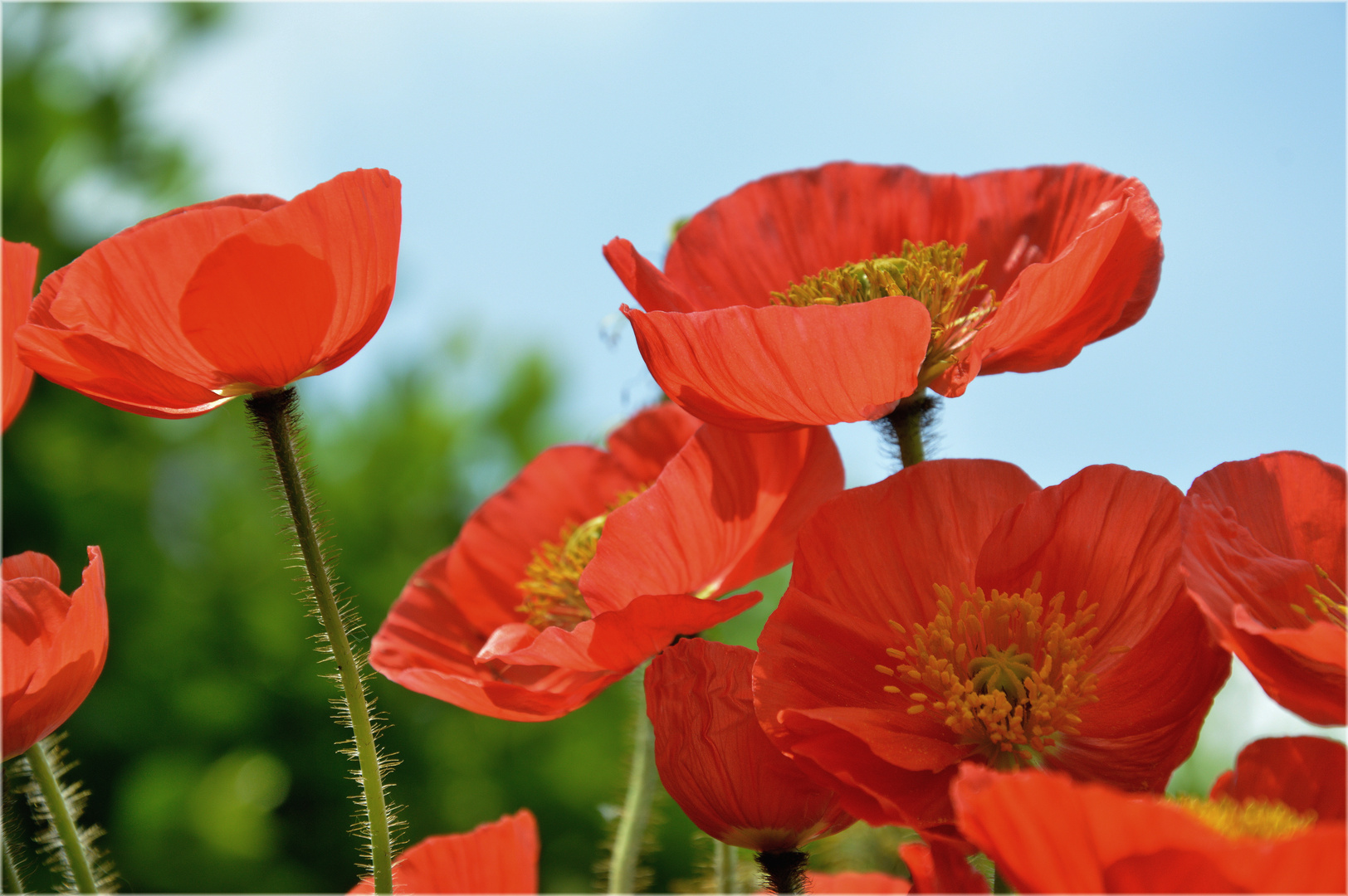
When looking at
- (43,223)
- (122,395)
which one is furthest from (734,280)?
(43,223)

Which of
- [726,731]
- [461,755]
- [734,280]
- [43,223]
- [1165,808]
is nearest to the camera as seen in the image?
[1165,808]

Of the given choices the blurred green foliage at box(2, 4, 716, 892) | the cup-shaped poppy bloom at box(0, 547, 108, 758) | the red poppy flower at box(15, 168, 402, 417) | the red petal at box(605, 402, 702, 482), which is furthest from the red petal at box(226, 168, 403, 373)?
the blurred green foliage at box(2, 4, 716, 892)

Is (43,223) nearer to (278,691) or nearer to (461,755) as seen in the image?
(278,691)

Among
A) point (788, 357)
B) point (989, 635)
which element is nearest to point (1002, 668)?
point (989, 635)

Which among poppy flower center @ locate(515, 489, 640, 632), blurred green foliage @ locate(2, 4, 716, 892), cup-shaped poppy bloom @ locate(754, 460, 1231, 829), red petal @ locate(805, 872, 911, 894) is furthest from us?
blurred green foliage @ locate(2, 4, 716, 892)

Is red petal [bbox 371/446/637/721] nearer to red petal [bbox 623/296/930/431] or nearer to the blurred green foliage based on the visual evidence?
red petal [bbox 623/296/930/431]
